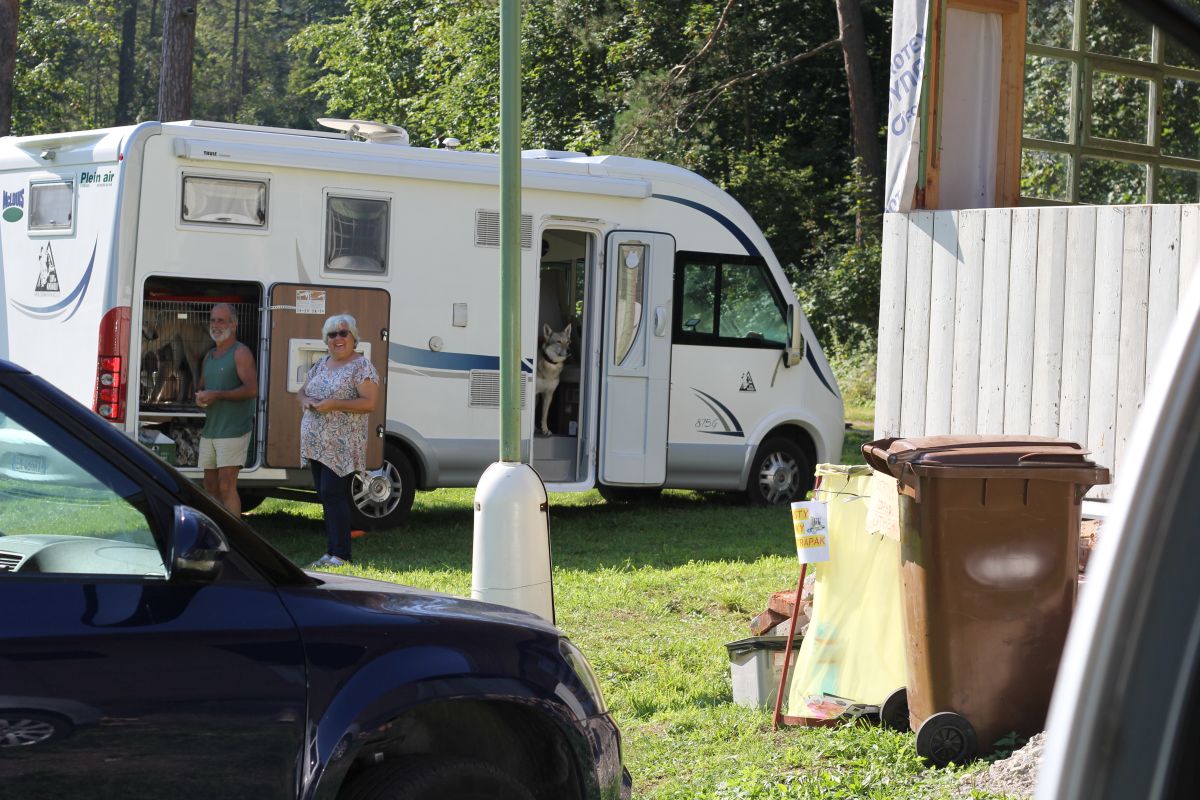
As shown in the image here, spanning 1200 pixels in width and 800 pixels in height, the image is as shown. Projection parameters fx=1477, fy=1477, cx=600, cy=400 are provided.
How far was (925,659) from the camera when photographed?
17.9ft

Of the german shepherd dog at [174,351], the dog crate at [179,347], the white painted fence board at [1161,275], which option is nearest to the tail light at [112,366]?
the dog crate at [179,347]

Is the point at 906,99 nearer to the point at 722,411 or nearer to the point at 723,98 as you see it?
the point at 722,411

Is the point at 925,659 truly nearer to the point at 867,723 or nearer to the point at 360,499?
the point at 867,723

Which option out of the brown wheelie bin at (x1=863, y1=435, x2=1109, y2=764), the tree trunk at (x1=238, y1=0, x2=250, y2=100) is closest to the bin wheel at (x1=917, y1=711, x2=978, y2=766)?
the brown wheelie bin at (x1=863, y1=435, x2=1109, y2=764)

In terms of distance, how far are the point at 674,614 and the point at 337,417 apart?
2.74m

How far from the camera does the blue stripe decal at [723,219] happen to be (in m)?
12.6

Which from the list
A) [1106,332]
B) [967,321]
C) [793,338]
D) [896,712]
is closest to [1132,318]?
[1106,332]

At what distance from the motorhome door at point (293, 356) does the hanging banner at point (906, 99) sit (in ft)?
15.8

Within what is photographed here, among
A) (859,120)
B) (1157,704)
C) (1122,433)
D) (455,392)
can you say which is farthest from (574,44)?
(1157,704)

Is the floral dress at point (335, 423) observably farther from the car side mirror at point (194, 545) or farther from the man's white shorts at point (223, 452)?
the car side mirror at point (194, 545)

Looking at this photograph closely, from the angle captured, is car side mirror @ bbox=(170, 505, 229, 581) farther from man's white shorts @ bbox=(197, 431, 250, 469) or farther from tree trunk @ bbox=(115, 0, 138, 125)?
tree trunk @ bbox=(115, 0, 138, 125)

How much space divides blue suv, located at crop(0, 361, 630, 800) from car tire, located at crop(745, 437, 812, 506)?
31.6 feet

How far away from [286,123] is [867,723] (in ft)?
194

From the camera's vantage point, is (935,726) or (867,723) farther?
(867,723)
